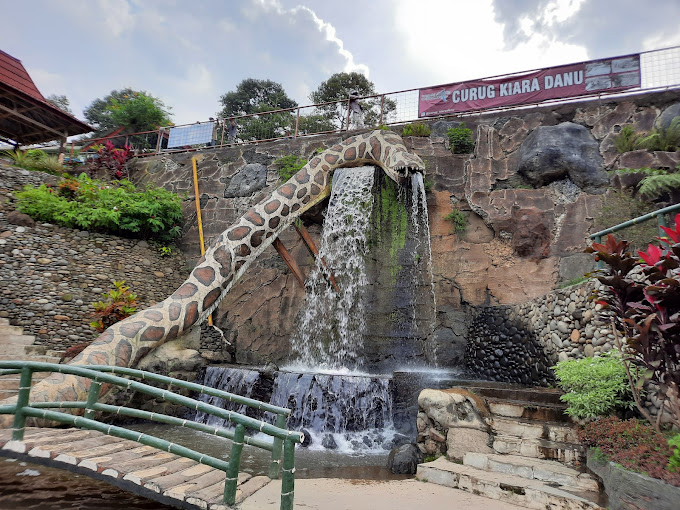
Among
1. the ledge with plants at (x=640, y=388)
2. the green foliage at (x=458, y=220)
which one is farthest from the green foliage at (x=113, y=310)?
the ledge with plants at (x=640, y=388)

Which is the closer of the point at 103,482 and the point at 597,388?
the point at 103,482

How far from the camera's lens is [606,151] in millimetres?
9008

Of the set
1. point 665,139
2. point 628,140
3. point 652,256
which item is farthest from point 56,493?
point 665,139

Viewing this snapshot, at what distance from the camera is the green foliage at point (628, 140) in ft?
28.6

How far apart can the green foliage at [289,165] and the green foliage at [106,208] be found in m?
3.31

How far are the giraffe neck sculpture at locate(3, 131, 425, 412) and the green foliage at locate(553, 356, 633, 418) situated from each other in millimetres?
4889

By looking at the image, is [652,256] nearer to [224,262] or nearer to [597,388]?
[597,388]

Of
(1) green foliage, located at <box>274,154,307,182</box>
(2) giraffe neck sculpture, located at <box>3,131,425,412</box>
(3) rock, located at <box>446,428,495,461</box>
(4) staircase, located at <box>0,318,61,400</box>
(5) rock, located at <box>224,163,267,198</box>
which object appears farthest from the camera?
(5) rock, located at <box>224,163,267,198</box>

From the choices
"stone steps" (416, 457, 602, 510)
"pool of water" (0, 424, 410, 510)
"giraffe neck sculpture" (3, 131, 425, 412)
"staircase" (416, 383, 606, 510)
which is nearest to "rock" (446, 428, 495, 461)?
"staircase" (416, 383, 606, 510)

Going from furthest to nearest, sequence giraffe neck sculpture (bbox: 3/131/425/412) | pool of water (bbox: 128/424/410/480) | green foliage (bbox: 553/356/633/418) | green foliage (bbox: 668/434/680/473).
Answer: giraffe neck sculpture (bbox: 3/131/425/412), pool of water (bbox: 128/424/410/480), green foliage (bbox: 553/356/633/418), green foliage (bbox: 668/434/680/473)

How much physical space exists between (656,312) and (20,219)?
12392 mm

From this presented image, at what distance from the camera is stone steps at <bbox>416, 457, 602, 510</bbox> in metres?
3.37

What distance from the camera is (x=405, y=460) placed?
4.76 metres

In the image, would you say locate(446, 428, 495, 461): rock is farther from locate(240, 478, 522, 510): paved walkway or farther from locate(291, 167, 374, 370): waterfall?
locate(291, 167, 374, 370): waterfall
